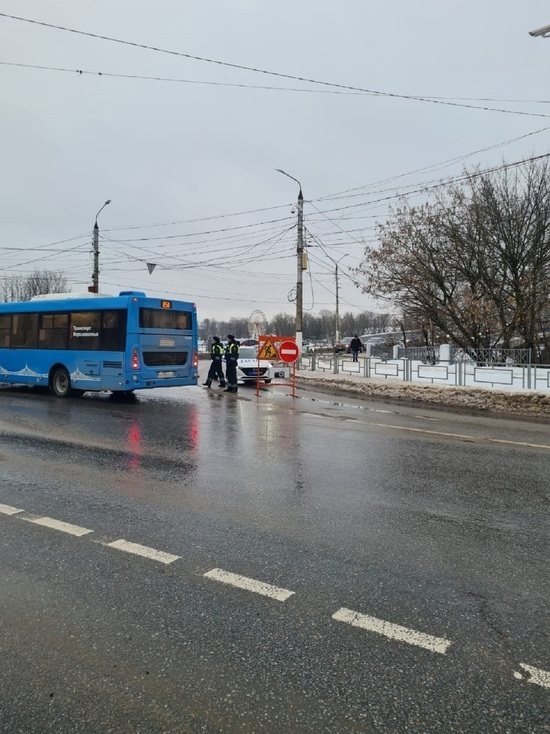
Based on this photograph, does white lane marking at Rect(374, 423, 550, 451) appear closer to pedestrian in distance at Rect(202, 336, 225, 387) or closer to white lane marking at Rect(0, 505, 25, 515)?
white lane marking at Rect(0, 505, 25, 515)

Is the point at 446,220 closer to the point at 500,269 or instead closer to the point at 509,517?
the point at 500,269

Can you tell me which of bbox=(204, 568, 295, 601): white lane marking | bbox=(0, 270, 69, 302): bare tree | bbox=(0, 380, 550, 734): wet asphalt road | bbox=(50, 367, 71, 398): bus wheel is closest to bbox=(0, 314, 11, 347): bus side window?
bbox=(50, 367, 71, 398): bus wheel

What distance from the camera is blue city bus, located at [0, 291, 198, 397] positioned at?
13.5 metres

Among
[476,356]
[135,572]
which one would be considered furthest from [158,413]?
[476,356]

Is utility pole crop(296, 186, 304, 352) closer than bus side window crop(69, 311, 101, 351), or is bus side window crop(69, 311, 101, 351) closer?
bus side window crop(69, 311, 101, 351)

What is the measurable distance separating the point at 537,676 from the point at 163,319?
12.7 metres

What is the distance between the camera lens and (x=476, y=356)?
22922 mm

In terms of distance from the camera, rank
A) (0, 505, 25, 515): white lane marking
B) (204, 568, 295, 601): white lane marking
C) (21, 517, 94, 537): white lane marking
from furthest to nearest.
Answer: (0, 505, 25, 515): white lane marking
(21, 517, 94, 537): white lane marking
(204, 568, 295, 601): white lane marking

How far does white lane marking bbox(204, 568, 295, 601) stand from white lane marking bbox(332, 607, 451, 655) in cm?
39

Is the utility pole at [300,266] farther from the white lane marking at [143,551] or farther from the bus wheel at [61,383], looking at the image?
the white lane marking at [143,551]

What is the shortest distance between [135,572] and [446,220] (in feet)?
83.3

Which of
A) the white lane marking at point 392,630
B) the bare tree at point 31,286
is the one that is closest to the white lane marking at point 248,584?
the white lane marking at point 392,630

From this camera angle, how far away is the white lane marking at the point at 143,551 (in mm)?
3859

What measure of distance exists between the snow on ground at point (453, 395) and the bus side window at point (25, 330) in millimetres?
9794
